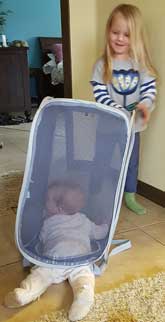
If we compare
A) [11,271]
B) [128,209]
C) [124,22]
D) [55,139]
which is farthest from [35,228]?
[124,22]

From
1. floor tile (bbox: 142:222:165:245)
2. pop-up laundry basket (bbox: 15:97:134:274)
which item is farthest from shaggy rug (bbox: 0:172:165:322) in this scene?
floor tile (bbox: 142:222:165:245)

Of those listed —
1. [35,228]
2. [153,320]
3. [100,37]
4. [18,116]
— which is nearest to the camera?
[153,320]

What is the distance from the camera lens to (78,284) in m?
1.15

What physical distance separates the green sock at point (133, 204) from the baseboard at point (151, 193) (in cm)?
9

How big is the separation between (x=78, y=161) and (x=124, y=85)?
55 cm

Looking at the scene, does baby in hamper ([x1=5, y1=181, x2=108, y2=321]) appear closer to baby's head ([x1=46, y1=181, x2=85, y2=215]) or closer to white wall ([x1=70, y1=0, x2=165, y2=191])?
baby's head ([x1=46, y1=181, x2=85, y2=215])

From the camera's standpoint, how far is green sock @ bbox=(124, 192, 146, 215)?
1735mm

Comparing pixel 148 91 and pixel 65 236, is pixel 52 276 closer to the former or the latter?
pixel 65 236

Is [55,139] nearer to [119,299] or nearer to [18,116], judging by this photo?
[119,299]

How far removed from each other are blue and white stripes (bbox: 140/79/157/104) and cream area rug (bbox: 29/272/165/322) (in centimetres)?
74

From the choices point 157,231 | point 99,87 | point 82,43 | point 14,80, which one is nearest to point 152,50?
point 99,87

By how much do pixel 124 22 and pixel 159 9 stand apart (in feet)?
0.66

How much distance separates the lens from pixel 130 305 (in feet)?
3.62

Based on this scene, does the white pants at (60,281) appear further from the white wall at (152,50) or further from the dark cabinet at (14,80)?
the dark cabinet at (14,80)
